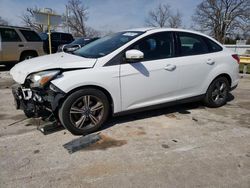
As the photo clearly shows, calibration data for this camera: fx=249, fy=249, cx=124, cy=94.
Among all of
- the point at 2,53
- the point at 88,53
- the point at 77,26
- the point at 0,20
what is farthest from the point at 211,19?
the point at 88,53

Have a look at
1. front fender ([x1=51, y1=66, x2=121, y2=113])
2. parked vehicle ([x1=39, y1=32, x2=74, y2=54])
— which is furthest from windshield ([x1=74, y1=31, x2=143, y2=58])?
parked vehicle ([x1=39, y1=32, x2=74, y2=54])

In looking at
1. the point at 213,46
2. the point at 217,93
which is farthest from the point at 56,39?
the point at 217,93

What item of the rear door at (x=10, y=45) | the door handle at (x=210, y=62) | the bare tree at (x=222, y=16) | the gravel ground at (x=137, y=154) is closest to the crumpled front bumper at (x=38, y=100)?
the gravel ground at (x=137, y=154)

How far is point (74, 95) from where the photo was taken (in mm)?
3646

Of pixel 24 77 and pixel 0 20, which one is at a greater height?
pixel 0 20

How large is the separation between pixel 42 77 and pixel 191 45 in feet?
9.28

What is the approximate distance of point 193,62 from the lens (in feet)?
15.3

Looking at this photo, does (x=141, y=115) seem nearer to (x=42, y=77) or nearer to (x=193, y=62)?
(x=193, y=62)

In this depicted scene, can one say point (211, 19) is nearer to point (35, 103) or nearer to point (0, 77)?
point (0, 77)

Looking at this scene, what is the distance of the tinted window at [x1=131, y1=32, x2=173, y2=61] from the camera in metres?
4.21

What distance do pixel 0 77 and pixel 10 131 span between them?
574 cm

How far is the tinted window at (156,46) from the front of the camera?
4211 mm

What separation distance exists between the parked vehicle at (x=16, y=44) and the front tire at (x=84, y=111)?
757cm

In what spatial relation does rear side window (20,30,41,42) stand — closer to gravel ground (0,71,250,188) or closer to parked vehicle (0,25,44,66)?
parked vehicle (0,25,44,66)
